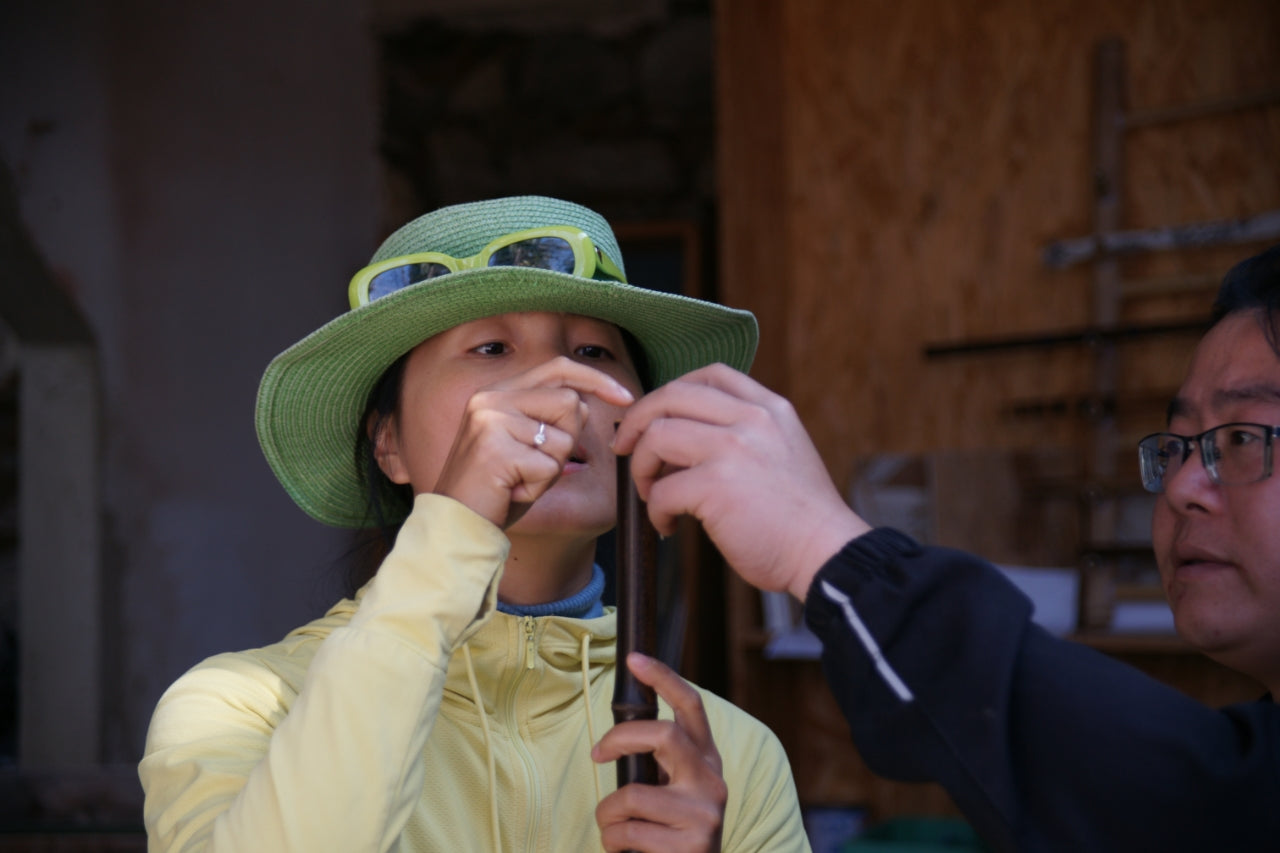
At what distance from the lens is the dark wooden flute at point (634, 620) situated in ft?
3.72

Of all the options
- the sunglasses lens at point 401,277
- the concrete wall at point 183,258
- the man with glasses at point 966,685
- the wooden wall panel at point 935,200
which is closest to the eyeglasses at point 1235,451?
the man with glasses at point 966,685

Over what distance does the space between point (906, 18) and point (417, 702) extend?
368 cm

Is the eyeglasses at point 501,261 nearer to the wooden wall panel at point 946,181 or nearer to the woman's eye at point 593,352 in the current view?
the woman's eye at point 593,352

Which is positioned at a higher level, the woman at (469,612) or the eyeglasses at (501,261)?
the eyeglasses at (501,261)

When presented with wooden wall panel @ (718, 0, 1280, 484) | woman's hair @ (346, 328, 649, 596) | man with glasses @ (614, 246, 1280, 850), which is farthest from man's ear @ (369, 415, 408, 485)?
wooden wall panel @ (718, 0, 1280, 484)

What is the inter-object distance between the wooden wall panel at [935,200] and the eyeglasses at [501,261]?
8.46 feet

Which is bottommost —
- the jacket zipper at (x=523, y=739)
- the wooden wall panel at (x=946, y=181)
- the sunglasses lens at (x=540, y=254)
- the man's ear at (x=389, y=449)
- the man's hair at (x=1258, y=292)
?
the jacket zipper at (x=523, y=739)

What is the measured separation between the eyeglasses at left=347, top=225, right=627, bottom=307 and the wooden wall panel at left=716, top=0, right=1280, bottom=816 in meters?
2.58

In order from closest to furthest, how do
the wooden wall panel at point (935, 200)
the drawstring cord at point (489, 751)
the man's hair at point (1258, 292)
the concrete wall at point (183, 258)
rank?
1. the man's hair at point (1258, 292)
2. the drawstring cord at point (489, 751)
3. the wooden wall panel at point (935, 200)
4. the concrete wall at point (183, 258)

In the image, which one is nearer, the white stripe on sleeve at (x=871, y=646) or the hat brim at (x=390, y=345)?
the white stripe on sleeve at (x=871, y=646)

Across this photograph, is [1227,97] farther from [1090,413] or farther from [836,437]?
[836,437]

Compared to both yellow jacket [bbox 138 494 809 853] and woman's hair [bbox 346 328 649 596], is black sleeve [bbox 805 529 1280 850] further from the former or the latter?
woman's hair [bbox 346 328 649 596]

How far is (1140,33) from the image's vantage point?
12.7ft

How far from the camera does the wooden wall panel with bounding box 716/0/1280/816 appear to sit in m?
3.78
